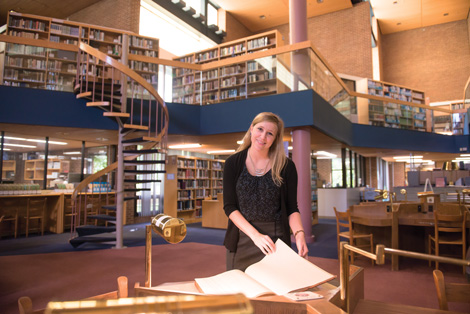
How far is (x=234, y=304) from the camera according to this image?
0.95ft

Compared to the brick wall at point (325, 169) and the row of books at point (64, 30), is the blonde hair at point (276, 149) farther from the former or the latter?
the brick wall at point (325, 169)

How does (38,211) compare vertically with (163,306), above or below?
below

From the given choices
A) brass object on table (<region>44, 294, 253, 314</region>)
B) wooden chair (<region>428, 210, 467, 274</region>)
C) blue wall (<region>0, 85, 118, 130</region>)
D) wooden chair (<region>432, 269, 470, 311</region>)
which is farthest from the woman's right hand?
blue wall (<region>0, 85, 118, 130</region>)

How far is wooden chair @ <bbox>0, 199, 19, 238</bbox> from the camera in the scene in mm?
6949

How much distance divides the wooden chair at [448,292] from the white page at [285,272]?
534 mm

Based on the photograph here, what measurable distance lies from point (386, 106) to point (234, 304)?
11958 mm

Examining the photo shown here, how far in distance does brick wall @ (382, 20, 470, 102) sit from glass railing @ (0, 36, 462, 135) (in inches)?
476

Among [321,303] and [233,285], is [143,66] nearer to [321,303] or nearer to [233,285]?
[233,285]

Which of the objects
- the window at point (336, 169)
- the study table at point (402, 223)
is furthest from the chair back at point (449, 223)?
the window at point (336, 169)

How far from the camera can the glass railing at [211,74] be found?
6.14 metres

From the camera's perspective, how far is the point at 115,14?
A: 10.6m

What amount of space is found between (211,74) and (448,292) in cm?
662

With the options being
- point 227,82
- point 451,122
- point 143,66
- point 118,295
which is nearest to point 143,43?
point 143,66

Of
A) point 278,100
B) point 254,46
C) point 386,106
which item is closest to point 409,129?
point 386,106
